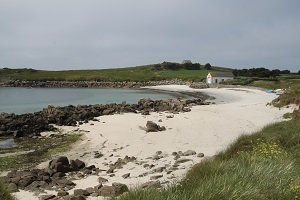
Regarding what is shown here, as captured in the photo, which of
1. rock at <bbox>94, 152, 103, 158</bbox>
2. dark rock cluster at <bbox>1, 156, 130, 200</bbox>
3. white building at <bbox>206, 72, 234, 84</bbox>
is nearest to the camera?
dark rock cluster at <bbox>1, 156, 130, 200</bbox>

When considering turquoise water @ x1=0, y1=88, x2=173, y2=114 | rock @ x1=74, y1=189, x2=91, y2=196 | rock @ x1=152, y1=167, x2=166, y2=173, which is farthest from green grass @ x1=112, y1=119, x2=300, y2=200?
turquoise water @ x1=0, y1=88, x2=173, y2=114

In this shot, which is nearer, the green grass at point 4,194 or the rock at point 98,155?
the green grass at point 4,194

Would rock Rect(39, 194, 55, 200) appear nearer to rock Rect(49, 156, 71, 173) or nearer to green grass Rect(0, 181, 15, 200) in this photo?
rock Rect(49, 156, 71, 173)

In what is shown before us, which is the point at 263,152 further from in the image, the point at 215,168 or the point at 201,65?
the point at 201,65

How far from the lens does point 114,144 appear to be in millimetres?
23094

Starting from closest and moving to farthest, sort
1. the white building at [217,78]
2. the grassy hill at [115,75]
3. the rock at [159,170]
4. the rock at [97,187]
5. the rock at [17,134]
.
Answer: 1. the rock at [97,187]
2. the rock at [159,170]
3. the rock at [17,134]
4. the white building at [217,78]
5. the grassy hill at [115,75]

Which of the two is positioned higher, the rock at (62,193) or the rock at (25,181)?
the rock at (62,193)

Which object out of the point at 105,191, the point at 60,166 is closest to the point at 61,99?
the point at 60,166

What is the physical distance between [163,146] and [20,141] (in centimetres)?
1047

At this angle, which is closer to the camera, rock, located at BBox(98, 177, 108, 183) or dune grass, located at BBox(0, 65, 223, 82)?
rock, located at BBox(98, 177, 108, 183)

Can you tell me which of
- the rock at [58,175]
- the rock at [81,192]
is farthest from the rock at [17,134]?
the rock at [81,192]

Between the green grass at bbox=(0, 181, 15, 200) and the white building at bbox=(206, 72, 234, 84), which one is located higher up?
the green grass at bbox=(0, 181, 15, 200)

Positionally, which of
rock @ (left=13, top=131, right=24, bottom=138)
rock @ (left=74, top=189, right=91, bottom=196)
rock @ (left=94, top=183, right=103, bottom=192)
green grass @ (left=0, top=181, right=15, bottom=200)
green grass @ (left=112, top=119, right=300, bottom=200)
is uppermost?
green grass @ (left=112, top=119, right=300, bottom=200)

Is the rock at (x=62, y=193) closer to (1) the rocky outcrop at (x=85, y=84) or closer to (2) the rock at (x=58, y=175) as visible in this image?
(2) the rock at (x=58, y=175)
